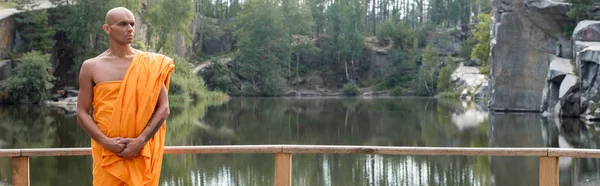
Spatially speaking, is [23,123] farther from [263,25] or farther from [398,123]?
[263,25]

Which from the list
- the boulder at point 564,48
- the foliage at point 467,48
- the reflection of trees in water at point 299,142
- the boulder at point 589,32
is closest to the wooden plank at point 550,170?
the reflection of trees in water at point 299,142

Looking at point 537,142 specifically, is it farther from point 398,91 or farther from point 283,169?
point 398,91

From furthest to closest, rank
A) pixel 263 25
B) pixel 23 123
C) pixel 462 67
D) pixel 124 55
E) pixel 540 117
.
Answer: pixel 263 25, pixel 462 67, pixel 540 117, pixel 23 123, pixel 124 55

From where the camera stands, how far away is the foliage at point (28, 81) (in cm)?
3612

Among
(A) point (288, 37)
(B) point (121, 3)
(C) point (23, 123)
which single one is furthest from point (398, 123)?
(A) point (288, 37)

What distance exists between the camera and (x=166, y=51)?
45.8m

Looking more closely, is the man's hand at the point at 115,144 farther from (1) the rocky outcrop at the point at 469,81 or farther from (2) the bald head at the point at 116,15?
(1) the rocky outcrop at the point at 469,81

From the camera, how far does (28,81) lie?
3650 cm

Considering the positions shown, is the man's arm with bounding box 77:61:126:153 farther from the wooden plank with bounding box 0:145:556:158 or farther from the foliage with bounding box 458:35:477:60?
the foliage with bounding box 458:35:477:60

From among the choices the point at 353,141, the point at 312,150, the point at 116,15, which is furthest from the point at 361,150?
the point at 353,141

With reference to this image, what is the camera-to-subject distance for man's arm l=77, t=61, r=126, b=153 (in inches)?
142

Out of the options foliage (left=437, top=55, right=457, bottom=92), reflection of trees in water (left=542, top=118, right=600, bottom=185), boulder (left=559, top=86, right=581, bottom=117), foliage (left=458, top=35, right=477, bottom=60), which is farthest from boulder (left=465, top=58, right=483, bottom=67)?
reflection of trees in water (left=542, top=118, right=600, bottom=185)

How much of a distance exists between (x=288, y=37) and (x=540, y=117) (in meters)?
35.5

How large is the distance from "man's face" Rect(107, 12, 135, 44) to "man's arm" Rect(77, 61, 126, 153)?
0.20 m
